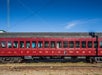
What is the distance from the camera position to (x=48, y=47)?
3269cm

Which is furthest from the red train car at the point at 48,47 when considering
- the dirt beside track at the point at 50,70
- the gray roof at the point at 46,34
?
the dirt beside track at the point at 50,70

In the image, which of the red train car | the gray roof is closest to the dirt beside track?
the red train car

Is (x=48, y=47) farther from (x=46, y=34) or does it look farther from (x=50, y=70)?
(x=50, y=70)

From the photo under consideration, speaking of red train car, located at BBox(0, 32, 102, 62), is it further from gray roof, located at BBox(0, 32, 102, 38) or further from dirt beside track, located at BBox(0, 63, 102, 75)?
dirt beside track, located at BBox(0, 63, 102, 75)

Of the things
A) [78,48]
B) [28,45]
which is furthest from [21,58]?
[78,48]

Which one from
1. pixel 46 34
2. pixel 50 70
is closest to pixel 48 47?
pixel 46 34

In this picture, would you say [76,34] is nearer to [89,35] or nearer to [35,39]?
[89,35]

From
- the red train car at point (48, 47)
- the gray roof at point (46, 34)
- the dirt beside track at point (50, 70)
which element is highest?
the gray roof at point (46, 34)

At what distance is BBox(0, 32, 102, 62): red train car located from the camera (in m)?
32.7

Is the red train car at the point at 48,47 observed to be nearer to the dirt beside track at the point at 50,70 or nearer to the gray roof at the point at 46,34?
the gray roof at the point at 46,34

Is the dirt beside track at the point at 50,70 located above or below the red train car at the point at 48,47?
below

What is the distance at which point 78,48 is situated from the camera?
32812 mm

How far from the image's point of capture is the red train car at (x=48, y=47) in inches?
1288

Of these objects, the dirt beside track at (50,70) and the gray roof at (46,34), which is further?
the gray roof at (46,34)
